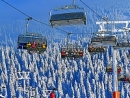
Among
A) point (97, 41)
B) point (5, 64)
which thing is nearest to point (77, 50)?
point (97, 41)

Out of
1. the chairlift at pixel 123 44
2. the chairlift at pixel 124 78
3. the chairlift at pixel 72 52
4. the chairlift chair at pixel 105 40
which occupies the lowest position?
the chairlift at pixel 124 78

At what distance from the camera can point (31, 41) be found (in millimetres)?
25375

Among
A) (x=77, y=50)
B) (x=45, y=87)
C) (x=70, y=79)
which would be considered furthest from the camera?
(x=70, y=79)

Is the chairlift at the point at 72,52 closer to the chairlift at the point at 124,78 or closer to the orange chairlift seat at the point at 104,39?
the orange chairlift seat at the point at 104,39

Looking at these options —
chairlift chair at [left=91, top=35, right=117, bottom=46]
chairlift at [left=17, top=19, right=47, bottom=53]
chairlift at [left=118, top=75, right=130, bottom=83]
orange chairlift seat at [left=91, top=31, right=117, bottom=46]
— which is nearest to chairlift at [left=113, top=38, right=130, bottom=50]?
Answer: orange chairlift seat at [left=91, top=31, right=117, bottom=46]

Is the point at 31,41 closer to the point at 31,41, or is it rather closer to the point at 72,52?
the point at 31,41

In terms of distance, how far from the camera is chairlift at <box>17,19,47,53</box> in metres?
24.8

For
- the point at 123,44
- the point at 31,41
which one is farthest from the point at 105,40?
the point at 31,41

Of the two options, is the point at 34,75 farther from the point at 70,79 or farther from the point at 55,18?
the point at 55,18

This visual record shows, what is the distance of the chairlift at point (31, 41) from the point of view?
81.3 feet

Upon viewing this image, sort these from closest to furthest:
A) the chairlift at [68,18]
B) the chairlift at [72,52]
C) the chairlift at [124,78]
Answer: the chairlift at [68,18], the chairlift at [72,52], the chairlift at [124,78]

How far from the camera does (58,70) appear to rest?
15488 centimetres

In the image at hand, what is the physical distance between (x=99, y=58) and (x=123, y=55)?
24.0 ft

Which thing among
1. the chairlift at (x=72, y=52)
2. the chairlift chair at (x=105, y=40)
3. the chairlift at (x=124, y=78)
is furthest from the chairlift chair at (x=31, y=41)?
the chairlift at (x=124, y=78)
